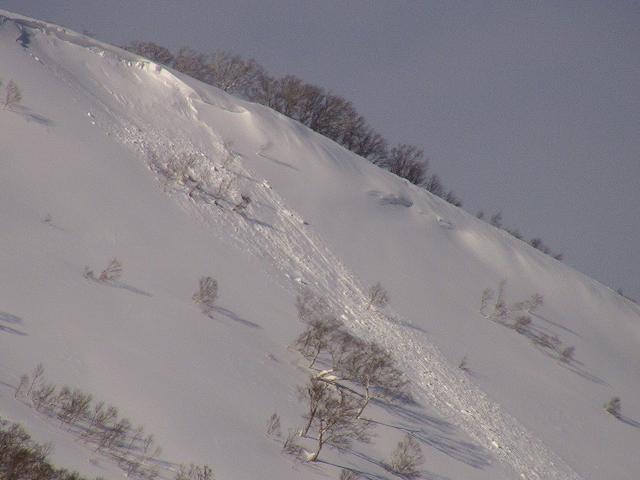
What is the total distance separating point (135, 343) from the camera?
360 inches

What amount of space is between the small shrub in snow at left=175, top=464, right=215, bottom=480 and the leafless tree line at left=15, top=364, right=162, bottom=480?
283mm

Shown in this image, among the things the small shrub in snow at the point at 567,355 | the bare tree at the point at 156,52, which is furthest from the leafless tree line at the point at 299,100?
the small shrub in snow at the point at 567,355

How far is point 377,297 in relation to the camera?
16109 millimetres

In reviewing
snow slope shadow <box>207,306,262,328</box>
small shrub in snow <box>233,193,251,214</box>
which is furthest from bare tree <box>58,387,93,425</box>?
small shrub in snow <box>233,193,251,214</box>

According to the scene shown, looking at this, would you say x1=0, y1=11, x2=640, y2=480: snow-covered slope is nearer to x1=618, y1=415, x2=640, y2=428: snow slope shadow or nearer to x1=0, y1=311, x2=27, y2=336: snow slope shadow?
x1=0, y1=311, x2=27, y2=336: snow slope shadow

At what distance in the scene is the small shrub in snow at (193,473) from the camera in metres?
6.56

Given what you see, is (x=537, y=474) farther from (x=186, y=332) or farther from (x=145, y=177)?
(x=145, y=177)

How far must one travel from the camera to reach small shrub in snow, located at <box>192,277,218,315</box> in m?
11.5

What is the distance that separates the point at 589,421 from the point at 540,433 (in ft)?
8.39

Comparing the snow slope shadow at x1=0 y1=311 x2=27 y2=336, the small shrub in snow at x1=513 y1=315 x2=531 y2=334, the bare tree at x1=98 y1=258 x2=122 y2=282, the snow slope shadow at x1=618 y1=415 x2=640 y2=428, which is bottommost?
the snow slope shadow at x1=0 y1=311 x2=27 y2=336

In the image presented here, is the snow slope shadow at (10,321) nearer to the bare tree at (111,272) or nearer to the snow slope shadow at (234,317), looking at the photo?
the bare tree at (111,272)

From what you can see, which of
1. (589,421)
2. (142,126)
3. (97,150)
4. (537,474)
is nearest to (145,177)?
(97,150)

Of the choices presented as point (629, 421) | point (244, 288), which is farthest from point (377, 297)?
point (629, 421)

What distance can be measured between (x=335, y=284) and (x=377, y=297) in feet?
3.87
